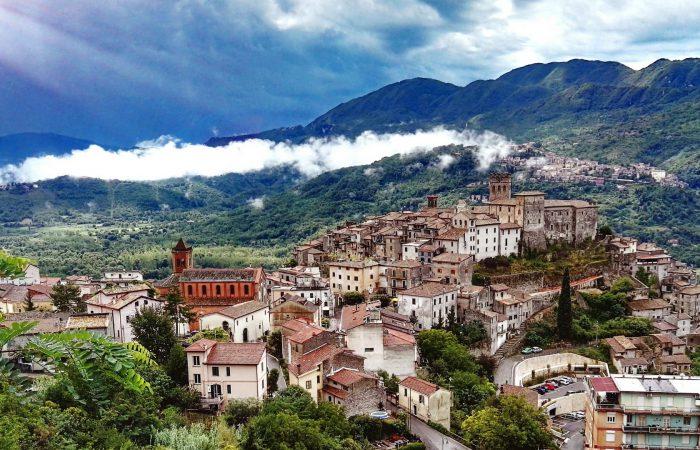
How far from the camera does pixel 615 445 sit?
114 ft

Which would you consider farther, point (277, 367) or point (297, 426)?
point (277, 367)

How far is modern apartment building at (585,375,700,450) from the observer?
3400cm

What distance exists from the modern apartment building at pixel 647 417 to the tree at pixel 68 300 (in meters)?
38.0

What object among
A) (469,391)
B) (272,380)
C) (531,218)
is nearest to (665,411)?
(469,391)

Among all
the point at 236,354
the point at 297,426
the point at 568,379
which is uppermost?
the point at 236,354

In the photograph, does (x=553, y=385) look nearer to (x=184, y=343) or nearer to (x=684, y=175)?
(x=184, y=343)

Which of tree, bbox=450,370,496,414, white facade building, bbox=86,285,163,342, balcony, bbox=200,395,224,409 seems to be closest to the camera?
balcony, bbox=200,395,224,409

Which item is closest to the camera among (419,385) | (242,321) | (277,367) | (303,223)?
(419,385)

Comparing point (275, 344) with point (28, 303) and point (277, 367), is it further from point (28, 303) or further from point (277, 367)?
point (28, 303)

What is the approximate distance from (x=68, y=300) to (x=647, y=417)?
43040 millimetres

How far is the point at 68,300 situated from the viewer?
167 ft

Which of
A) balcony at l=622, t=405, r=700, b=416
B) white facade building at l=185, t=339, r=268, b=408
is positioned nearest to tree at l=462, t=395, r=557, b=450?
balcony at l=622, t=405, r=700, b=416

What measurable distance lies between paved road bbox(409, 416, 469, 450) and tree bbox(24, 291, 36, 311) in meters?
35.4

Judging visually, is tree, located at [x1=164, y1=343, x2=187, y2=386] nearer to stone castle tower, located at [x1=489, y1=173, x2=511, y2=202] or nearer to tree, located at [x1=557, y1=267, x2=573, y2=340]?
tree, located at [x1=557, y1=267, x2=573, y2=340]
